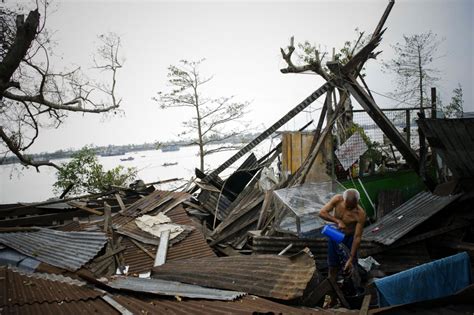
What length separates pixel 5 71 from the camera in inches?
237

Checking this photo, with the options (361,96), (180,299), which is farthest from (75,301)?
(361,96)

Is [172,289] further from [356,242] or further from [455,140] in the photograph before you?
[455,140]

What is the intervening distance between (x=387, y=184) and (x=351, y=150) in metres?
1.88

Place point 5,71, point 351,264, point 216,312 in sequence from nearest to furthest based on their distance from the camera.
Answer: point 216,312 < point 351,264 < point 5,71

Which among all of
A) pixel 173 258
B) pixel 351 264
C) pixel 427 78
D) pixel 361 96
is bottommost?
pixel 173 258

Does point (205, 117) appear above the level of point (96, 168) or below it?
above

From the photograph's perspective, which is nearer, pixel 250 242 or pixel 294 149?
pixel 250 242

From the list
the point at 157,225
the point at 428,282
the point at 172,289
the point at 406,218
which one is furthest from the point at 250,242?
the point at 428,282

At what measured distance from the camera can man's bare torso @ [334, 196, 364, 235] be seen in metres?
5.16

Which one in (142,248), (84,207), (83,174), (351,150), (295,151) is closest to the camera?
(142,248)

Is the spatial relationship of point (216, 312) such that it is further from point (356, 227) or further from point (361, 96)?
point (361, 96)

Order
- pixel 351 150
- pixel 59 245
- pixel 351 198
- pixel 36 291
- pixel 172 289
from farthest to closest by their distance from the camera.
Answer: pixel 351 150
pixel 59 245
pixel 351 198
pixel 172 289
pixel 36 291

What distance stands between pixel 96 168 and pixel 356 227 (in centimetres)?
1580

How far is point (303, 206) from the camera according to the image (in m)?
6.71
